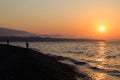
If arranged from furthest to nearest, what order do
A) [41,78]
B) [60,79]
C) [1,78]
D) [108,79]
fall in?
[108,79] < [60,79] < [41,78] < [1,78]

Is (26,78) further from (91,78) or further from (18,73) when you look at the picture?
(91,78)

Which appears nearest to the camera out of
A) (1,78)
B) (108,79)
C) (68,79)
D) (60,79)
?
(1,78)

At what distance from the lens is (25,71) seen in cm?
2078

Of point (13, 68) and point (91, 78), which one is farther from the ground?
point (13, 68)

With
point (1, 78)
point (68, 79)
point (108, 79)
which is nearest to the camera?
point (1, 78)

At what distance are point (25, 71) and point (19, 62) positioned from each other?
337cm

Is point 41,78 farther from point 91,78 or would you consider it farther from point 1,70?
point 91,78

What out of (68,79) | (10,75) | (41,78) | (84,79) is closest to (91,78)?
(84,79)

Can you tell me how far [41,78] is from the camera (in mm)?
19797

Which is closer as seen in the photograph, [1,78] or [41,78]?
[1,78]

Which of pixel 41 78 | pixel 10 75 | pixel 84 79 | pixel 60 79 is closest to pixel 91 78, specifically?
pixel 84 79

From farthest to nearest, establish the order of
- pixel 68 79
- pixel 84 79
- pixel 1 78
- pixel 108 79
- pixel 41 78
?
pixel 108 79 < pixel 84 79 < pixel 68 79 < pixel 41 78 < pixel 1 78

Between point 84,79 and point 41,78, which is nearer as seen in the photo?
point 41,78

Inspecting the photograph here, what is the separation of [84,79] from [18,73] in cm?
797
